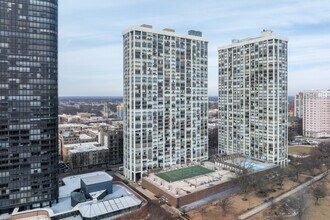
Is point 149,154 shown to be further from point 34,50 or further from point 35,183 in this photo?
point 34,50

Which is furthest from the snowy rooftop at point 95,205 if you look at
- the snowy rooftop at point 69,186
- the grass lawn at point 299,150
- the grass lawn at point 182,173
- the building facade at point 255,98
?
the grass lawn at point 299,150

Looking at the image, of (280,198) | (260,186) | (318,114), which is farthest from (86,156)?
(318,114)

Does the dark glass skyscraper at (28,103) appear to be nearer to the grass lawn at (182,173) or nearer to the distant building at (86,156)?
the grass lawn at (182,173)

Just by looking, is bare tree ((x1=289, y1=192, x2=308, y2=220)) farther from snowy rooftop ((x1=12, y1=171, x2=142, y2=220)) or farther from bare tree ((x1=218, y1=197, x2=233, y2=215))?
snowy rooftop ((x1=12, y1=171, x2=142, y2=220))

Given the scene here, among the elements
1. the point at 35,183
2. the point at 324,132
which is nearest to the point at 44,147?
the point at 35,183

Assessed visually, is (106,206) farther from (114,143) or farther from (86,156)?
(114,143)

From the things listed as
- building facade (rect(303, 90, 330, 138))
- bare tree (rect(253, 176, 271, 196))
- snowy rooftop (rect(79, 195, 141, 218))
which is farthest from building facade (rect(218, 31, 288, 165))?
building facade (rect(303, 90, 330, 138))

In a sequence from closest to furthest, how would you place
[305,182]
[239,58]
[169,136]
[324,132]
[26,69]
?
[26,69]
[305,182]
[169,136]
[239,58]
[324,132]
